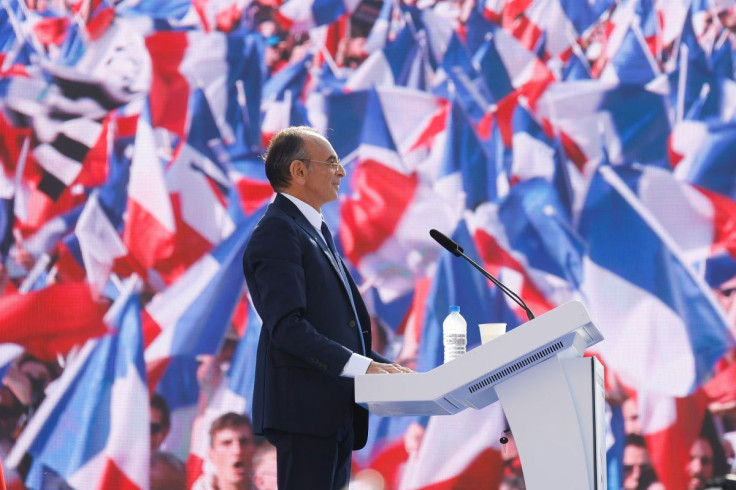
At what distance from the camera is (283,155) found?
236 centimetres

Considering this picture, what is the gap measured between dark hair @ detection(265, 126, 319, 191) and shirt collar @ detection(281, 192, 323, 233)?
0.17 feet

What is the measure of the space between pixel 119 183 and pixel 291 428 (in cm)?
250

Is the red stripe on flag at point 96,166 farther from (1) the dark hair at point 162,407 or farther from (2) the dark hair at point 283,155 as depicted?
(2) the dark hair at point 283,155

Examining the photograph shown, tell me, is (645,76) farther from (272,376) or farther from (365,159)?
(272,376)

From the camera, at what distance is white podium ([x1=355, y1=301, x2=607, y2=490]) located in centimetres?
175

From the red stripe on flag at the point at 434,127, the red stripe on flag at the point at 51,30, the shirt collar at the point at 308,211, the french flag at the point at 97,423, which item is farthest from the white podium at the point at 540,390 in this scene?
the red stripe on flag at the point at 51,30

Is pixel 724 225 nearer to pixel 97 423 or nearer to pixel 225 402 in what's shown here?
pixel 225 402

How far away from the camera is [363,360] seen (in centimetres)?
202

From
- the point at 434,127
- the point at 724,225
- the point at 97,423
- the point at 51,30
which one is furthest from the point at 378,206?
the point at 51,30

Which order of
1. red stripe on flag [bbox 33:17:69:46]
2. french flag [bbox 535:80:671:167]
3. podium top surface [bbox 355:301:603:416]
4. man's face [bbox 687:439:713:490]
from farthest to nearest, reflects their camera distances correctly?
red stripe on flag [bbox 33:17:69:46], french flag [bbox 535:80:671:167], man's face [bbox 687:439:713:490], podium top surface [bbox 355:301:603:416]

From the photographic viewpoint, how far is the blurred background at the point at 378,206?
12.9ft

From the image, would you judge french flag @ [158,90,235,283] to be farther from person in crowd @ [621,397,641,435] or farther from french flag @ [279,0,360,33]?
person in crowd @ [621,397,641,435]

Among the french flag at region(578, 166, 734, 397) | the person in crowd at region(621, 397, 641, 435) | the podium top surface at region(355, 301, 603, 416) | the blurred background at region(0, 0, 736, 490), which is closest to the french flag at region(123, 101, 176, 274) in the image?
the blurred background at region(0, 0, 736, 490)

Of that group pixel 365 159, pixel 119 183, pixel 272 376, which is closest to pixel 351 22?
pixel 365 159
